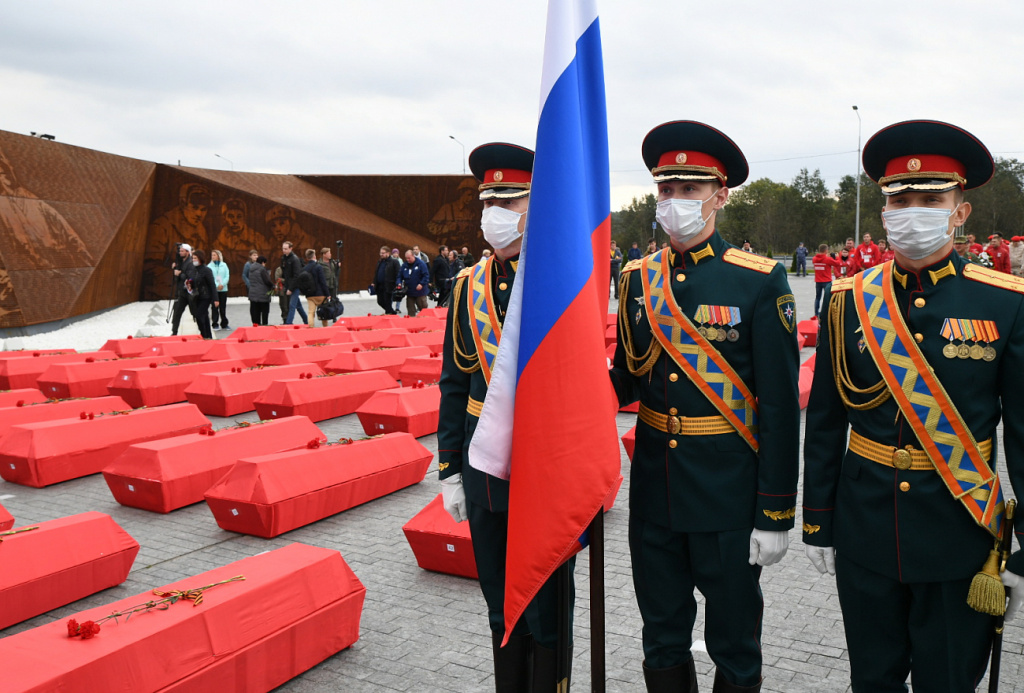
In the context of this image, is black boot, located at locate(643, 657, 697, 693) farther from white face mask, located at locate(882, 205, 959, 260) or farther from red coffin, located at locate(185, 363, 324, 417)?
red coffin, located at locate(185, 363, 324, 417)

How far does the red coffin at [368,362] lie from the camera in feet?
39.7

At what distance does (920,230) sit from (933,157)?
238 millimetres

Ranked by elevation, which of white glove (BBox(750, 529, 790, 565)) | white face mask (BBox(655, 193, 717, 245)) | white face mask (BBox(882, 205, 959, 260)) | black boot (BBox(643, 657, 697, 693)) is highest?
white face mask (BBox(655, 193, 717, 245))

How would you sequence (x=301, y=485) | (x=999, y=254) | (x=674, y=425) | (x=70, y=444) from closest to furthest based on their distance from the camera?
(x=674, y=425) < (x=301, y=485) < (x=70, y=444) < (x=999, y=254)

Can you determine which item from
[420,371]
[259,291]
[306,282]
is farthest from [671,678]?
[259,291]

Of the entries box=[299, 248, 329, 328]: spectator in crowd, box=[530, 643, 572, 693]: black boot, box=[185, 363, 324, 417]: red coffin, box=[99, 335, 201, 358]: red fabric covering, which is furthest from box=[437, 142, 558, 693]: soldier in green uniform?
box=[299, 248, 329, 328]: spectator in crowd

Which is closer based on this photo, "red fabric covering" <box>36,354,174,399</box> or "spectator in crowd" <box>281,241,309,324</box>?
"red fabric covering" <box>36,354,174,399</box>

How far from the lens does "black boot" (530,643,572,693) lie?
304 cm

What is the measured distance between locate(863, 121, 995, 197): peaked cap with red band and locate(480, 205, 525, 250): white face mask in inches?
49.8

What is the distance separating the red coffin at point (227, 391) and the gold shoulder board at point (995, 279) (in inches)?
345

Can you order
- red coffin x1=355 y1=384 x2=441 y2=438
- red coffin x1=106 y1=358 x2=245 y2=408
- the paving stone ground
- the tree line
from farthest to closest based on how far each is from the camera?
the tree line < red coffin x1=106 y1=358 x2=245 y2=408 < red coffin x1=355 y1=384 x2=441 y2=438 < the paving stone ground

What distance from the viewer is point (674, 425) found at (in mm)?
2932

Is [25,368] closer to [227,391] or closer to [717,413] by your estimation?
[227,391]

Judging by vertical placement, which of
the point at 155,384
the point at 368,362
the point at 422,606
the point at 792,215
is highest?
the point at 792,215
